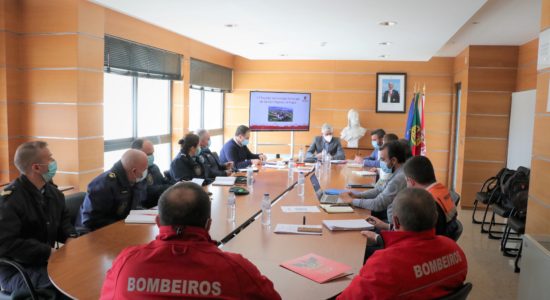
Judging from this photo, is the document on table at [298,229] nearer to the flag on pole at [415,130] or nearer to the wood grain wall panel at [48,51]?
the wood grain wall panel at [48,51]

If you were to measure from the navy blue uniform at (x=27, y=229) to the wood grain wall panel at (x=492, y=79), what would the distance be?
6.92 m

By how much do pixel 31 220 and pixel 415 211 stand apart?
225 centimetres

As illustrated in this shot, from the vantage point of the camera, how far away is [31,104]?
4.99 metres

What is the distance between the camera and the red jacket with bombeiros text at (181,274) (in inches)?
57.2

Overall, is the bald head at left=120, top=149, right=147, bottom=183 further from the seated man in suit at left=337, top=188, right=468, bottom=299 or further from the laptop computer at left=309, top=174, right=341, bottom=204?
the seated man in suit at left=337, top=188, right=468, bottom=299

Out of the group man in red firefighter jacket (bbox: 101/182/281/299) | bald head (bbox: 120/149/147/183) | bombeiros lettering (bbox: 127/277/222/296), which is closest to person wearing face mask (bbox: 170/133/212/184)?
bald head (bbox: 120/149/147/183)

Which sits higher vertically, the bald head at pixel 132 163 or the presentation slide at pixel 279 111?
the presentation slide at pixel 279 111

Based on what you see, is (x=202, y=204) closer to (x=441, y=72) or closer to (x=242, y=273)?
(x=242, y=273)

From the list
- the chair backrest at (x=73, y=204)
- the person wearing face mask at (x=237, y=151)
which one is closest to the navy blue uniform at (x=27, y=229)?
the chair backrest at (x=73, y=204)

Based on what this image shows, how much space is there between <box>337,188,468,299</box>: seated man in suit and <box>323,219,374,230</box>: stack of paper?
979 mm

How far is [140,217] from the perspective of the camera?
10.4ft

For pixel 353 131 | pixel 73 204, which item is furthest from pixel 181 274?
pixel 353 131

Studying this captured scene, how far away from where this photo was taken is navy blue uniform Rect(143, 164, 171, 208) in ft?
14.8

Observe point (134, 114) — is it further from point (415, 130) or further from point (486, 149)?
point (486, 149)
